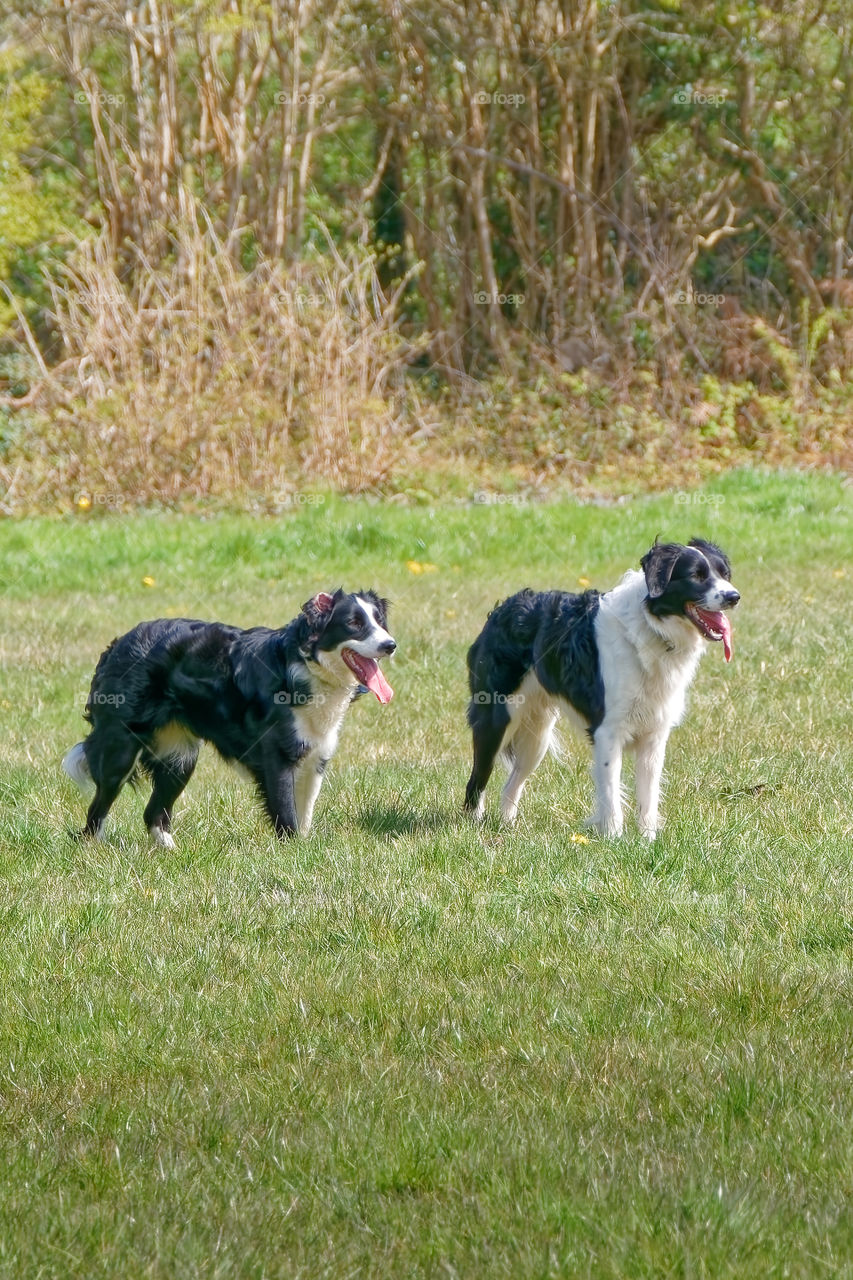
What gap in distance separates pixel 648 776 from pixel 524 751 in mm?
604

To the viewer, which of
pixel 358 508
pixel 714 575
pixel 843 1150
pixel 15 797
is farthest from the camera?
pixel 358 508

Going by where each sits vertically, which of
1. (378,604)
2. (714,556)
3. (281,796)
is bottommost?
(281,796)

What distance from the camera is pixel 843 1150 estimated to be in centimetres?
336

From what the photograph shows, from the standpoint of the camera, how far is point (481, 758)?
21.0 feet

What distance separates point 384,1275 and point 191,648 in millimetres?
3384

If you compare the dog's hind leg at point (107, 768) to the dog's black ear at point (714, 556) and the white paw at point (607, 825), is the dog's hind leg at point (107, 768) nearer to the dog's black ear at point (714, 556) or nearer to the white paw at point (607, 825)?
the white paw at point (607, 825)

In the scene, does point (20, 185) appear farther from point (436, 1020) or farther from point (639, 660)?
point (436, 1020)

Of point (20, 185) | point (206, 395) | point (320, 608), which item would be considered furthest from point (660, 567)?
point (20, 185)

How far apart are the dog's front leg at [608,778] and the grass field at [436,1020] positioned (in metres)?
0.21

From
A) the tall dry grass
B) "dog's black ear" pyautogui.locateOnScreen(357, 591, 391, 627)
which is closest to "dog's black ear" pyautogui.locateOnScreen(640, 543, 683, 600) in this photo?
"dog's black ear" pyautogui.locateOnScreen(357, 591, 391, 627)

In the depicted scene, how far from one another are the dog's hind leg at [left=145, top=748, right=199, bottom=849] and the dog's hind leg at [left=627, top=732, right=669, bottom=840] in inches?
70.2

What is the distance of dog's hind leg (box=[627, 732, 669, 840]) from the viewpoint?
6141 millimetres

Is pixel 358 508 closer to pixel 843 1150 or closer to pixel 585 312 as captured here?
pixel 585 312

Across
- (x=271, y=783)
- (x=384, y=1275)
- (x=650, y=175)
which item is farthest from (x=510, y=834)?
(x=650, y=175)
